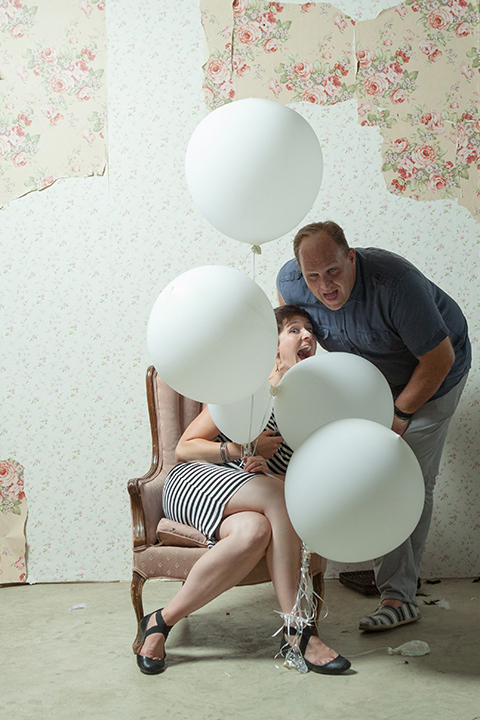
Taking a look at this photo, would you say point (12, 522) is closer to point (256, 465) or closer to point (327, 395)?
point (256, 465)

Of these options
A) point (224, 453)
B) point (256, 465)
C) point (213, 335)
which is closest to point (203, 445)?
point (224, 453)

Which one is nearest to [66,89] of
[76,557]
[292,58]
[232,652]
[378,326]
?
[292,58]

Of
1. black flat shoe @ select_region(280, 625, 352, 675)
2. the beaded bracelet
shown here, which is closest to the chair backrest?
the beaded bracelet

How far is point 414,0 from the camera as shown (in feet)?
8.43

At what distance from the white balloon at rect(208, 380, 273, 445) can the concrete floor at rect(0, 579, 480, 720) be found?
2.00 feet

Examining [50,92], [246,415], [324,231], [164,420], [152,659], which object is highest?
[50,92]

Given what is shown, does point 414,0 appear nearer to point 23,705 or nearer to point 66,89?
point 66,89

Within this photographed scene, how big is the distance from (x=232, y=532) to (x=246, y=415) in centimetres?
34

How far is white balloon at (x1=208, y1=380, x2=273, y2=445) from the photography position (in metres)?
1.53

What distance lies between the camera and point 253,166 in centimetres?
135

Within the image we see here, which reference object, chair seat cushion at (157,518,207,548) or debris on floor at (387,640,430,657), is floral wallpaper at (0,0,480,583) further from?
debris on floor at (387,640,430,657)

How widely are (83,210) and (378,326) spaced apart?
54.2 inches

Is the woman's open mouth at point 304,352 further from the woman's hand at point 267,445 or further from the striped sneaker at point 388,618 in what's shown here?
the striped sneaker at point 388,618

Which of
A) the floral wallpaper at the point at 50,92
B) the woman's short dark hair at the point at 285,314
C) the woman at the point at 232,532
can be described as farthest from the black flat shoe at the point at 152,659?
the floral wallpaper at the point at 50,92
